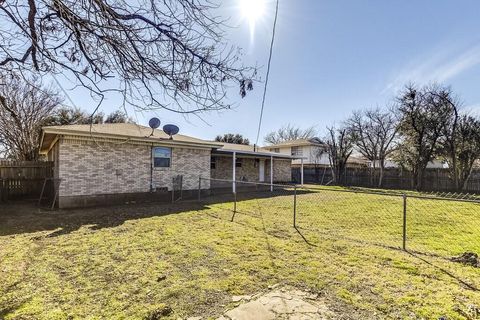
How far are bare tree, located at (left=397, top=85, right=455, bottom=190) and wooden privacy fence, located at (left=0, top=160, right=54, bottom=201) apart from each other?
2510 cm

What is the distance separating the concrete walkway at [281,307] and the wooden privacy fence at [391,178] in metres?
22.9

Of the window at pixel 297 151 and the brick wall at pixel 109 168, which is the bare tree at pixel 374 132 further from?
the brick wall at pixel 109 168

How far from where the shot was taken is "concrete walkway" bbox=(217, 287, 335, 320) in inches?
108

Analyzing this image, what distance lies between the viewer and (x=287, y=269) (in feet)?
13.5

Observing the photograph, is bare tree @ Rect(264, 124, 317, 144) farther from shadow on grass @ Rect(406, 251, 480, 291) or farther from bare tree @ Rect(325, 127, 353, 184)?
shadow on grass @ Rect(406, 251, 480, 291)

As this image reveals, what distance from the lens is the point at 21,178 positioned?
11.7 m

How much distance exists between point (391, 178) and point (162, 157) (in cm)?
2100

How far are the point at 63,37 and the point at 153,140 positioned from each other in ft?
27.0

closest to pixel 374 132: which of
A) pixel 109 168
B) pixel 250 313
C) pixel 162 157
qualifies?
pixel 162 157

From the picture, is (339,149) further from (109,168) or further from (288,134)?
(109,168)

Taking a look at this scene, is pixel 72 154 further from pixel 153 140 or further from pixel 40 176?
pixel 40 176

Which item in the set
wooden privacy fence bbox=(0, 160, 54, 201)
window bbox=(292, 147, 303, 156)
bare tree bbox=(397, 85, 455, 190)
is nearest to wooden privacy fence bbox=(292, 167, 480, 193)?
bare tree bbox=(397, 85, 455, 190)

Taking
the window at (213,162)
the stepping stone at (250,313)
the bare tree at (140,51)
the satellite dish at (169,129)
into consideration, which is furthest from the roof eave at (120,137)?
the stepping stone at (250,313)

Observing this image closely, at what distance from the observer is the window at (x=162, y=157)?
11.9 meters
